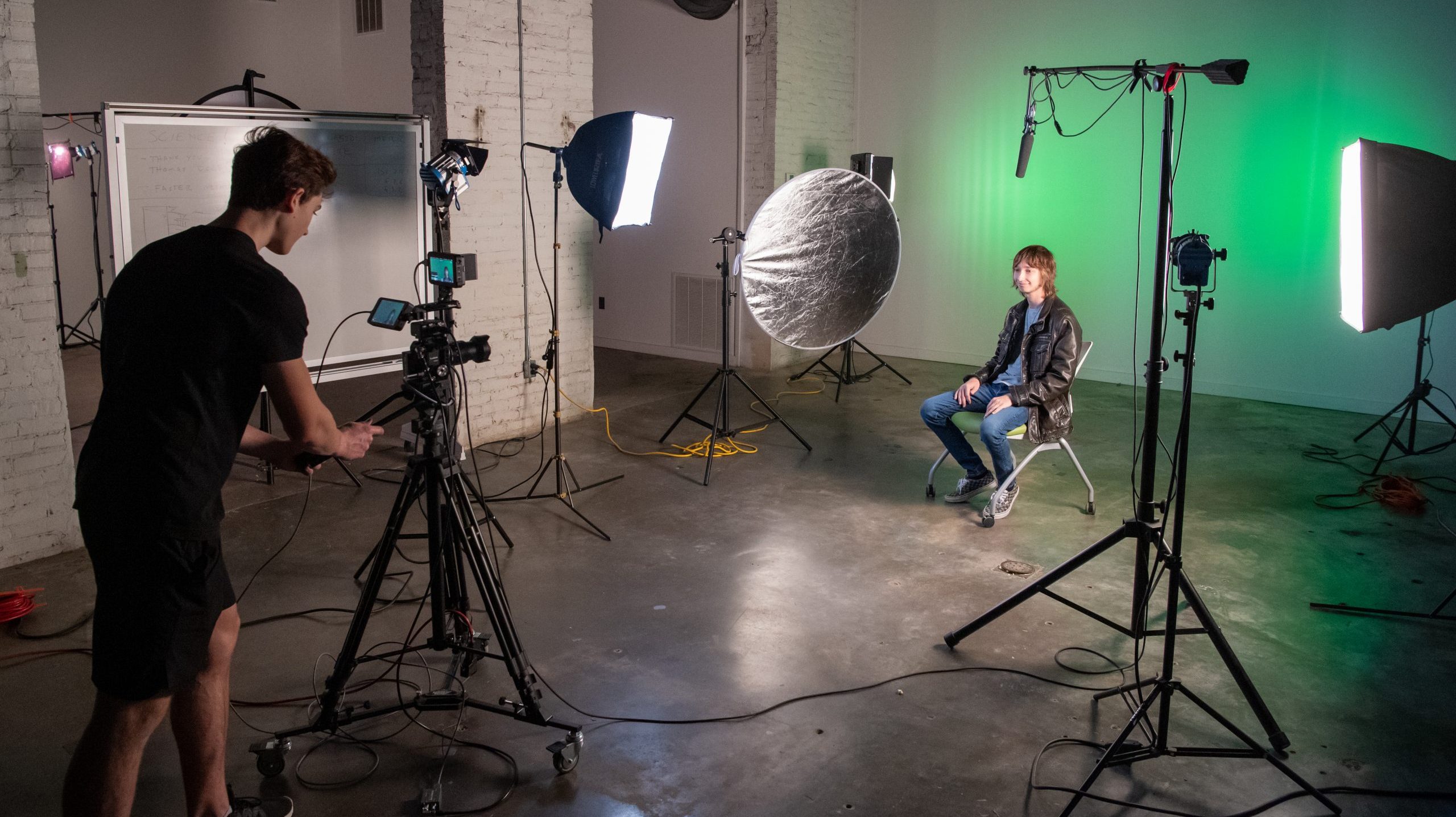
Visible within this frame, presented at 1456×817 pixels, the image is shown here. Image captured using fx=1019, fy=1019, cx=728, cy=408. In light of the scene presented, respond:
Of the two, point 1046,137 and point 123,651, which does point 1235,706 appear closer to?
point 123,651

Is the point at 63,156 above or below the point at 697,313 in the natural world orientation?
above

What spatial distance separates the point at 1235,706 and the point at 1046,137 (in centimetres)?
566

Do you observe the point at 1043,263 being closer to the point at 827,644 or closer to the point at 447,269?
the point at 827,644

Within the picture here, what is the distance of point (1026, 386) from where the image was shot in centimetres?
458

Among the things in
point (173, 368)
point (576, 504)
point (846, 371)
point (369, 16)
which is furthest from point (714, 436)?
point (369, 16)

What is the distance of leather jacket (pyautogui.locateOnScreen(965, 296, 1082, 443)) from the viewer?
4523 millimetres

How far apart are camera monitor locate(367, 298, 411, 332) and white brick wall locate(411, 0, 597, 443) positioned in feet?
8.97

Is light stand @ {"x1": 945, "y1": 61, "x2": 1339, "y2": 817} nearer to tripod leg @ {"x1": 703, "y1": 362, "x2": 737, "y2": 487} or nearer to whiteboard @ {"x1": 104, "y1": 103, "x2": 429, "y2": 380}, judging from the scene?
tripod leg @ {"x1": 703, "y1": 362, "x2": 737, "y2": 487}

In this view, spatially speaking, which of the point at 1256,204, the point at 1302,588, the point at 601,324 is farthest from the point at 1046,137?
the point at 1302,588

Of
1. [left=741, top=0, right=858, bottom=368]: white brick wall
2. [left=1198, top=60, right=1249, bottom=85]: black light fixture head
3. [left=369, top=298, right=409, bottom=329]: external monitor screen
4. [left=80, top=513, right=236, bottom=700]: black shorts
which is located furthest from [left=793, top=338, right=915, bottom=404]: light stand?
[left=80, top=513, right=236, bottom=700]: black shorts

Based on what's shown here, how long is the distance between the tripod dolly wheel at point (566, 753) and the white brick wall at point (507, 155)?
3.38 m

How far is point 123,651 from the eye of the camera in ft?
6.10

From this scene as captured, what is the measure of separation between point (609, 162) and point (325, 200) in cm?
193

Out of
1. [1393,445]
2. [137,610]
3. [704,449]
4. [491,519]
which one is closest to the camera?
[137,610]
